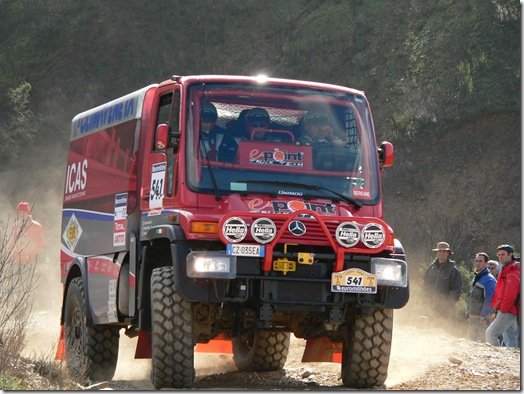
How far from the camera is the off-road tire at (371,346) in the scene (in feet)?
37.2

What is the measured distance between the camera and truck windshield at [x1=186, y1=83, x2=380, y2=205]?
11.3m

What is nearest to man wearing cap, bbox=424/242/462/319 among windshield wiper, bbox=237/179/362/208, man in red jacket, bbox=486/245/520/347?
man in red jacket, bbox=486/245/520/347

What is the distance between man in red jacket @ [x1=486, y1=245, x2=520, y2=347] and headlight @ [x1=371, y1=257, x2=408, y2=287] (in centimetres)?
524

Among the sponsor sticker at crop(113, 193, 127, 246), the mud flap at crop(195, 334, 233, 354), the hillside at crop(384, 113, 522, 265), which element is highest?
the hillside at crop(384, 113, 522, 265)

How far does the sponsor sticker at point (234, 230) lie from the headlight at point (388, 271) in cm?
122

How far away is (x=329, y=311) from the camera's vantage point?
11047 mm

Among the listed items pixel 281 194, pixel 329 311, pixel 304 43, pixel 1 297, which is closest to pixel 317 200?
pixel 281 194

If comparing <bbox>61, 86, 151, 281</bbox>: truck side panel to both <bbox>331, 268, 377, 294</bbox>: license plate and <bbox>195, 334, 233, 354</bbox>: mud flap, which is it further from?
<bbox>331, 268, 377, 294</bbox>: license plate

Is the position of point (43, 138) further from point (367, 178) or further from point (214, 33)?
point (367, 178)

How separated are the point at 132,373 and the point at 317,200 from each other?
432 centimetres

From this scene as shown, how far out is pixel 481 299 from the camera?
1808 cm

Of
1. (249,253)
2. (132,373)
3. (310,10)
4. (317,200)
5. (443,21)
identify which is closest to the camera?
(249,253)

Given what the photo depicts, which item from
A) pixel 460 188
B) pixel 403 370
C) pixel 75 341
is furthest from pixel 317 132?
pixel 460 188

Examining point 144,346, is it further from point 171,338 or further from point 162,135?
point 162,135
